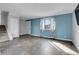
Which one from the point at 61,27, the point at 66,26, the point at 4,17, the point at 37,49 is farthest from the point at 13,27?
the point at 66,26

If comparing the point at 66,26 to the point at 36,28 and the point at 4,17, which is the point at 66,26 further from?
the point at 4,17

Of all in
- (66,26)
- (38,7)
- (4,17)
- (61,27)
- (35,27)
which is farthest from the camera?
(35,27)

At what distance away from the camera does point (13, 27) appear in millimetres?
4469

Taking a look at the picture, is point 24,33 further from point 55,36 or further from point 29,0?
A: point 29,0

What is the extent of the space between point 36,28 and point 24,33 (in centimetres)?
63

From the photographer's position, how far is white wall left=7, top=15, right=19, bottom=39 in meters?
4.34

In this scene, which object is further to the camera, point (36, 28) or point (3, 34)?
point (36, 28)

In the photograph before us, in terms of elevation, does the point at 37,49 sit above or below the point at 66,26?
below

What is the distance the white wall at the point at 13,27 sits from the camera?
4.34 meters

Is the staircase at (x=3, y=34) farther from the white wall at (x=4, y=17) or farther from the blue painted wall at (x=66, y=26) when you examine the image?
the blue painted wall at (x=66, y=26)

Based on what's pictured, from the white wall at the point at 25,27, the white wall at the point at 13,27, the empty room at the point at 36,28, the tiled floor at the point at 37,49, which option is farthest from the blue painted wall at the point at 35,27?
the white wall at the point at 13,27

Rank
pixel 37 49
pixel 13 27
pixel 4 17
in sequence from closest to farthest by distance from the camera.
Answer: pixel 37 49 < pixel 4 17 < pixel 13 27

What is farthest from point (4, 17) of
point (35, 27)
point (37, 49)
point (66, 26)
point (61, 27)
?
point (66, 26)

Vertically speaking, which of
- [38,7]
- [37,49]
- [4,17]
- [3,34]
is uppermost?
[38,7]
